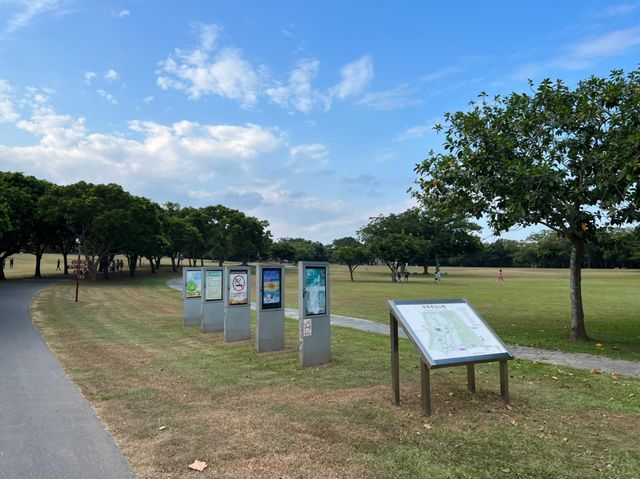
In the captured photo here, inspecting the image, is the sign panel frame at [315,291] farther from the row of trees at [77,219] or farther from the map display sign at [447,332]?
the row of trees at [77,219]

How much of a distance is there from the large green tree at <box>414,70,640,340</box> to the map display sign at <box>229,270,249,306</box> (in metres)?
5.48

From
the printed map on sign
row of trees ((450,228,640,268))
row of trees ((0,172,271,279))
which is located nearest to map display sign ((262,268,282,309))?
the printed map on sign

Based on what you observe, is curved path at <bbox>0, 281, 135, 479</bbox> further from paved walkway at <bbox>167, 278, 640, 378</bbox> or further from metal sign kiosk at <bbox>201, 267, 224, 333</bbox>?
paved walkway at <bbox>167, 278, 640, 378</bbox>

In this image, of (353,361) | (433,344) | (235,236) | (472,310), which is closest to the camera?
(433,344)

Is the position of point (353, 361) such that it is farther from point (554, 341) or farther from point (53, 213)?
point (53, 213)

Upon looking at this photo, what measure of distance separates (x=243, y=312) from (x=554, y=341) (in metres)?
7.48

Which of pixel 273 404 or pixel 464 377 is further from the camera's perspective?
pixel 464 377

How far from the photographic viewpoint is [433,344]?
5641 millimetres

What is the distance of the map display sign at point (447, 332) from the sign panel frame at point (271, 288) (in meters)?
4.38

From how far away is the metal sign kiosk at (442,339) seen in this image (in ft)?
18.1

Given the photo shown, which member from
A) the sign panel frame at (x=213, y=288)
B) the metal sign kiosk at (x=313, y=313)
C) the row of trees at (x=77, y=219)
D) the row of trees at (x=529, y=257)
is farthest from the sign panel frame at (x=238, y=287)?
the row of trees at (x=529, y=257)

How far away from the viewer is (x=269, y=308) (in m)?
10.0

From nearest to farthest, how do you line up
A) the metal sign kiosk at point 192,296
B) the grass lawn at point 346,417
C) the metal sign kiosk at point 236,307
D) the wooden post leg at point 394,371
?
the grass lawn at point 346,417 < the wooden post leg at point 394,371 < the metal sign kiosk at point 236,307 < the metal sign kiosk at point 192,296

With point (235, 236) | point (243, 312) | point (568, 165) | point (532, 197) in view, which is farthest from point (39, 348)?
point (235, 236)
